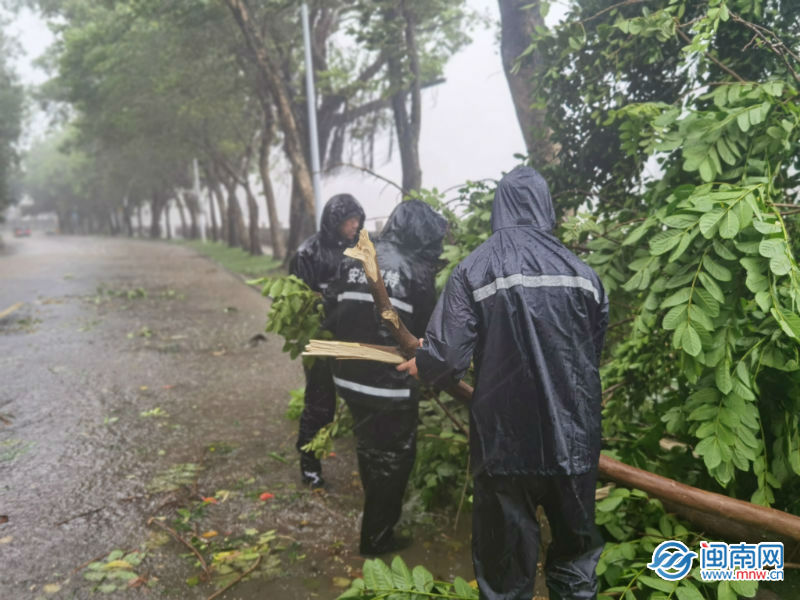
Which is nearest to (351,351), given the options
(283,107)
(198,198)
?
(283,107)

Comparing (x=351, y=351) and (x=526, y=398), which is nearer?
(x=526, y=398)

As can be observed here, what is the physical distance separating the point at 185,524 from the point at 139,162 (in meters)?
37.9

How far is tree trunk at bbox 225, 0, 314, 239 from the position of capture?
1512 cm

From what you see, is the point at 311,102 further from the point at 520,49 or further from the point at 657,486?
the point at 657,486

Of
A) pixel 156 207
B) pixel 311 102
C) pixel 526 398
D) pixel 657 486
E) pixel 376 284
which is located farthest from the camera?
pixel 156 207

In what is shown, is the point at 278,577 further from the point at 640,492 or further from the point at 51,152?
the point at 51,152

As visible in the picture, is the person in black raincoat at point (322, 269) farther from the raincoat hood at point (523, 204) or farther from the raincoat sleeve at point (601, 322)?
the raincoat sleeve at point (601, 322)

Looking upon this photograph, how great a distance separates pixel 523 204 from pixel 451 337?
67 centimetres

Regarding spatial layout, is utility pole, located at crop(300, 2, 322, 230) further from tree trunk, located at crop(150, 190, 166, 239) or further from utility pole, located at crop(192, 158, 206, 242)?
tree trunk, located at crop(150, 190, 166, 239)

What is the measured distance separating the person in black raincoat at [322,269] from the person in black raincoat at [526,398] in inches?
82.3

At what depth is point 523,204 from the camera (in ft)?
9.07

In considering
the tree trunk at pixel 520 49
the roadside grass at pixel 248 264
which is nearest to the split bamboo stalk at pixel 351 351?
the tree trunk at pixel 520 49

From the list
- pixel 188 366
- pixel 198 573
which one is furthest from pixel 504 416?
pixel 188 366

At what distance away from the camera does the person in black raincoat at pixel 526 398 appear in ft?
8.32
